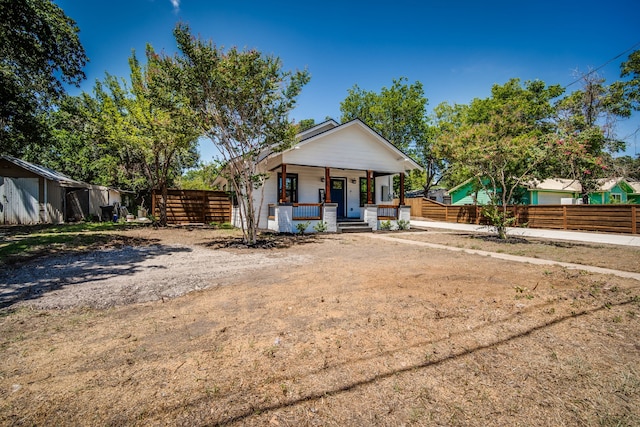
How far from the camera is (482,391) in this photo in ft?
7.28

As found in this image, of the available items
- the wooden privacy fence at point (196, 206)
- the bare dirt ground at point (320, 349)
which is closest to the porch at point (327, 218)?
the wooden privacy fence at point (196, 206)

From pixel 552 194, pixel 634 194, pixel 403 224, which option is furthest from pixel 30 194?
pixel 634 194

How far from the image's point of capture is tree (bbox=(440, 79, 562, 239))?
11.3m

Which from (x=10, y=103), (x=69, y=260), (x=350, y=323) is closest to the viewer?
(x=350, y=323)

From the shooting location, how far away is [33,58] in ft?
34.3

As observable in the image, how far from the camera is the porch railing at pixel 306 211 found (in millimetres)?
13875

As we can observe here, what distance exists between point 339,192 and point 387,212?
10.0 ft

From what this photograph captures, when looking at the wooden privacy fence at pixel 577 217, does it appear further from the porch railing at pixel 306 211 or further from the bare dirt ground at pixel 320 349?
the bare dirt ground at pixel 320 349

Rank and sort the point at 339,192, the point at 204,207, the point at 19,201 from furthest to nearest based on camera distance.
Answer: the point at 204,207 < the point at 339,192 < the point at 19,201

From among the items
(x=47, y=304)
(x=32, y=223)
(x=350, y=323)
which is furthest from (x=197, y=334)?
(x=32, y=223)

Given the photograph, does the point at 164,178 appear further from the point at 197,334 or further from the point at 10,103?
the point at 197,334

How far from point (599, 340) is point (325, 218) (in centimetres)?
1156

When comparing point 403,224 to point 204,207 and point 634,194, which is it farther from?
point 634,194

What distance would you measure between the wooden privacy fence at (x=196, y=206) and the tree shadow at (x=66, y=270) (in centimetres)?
888
